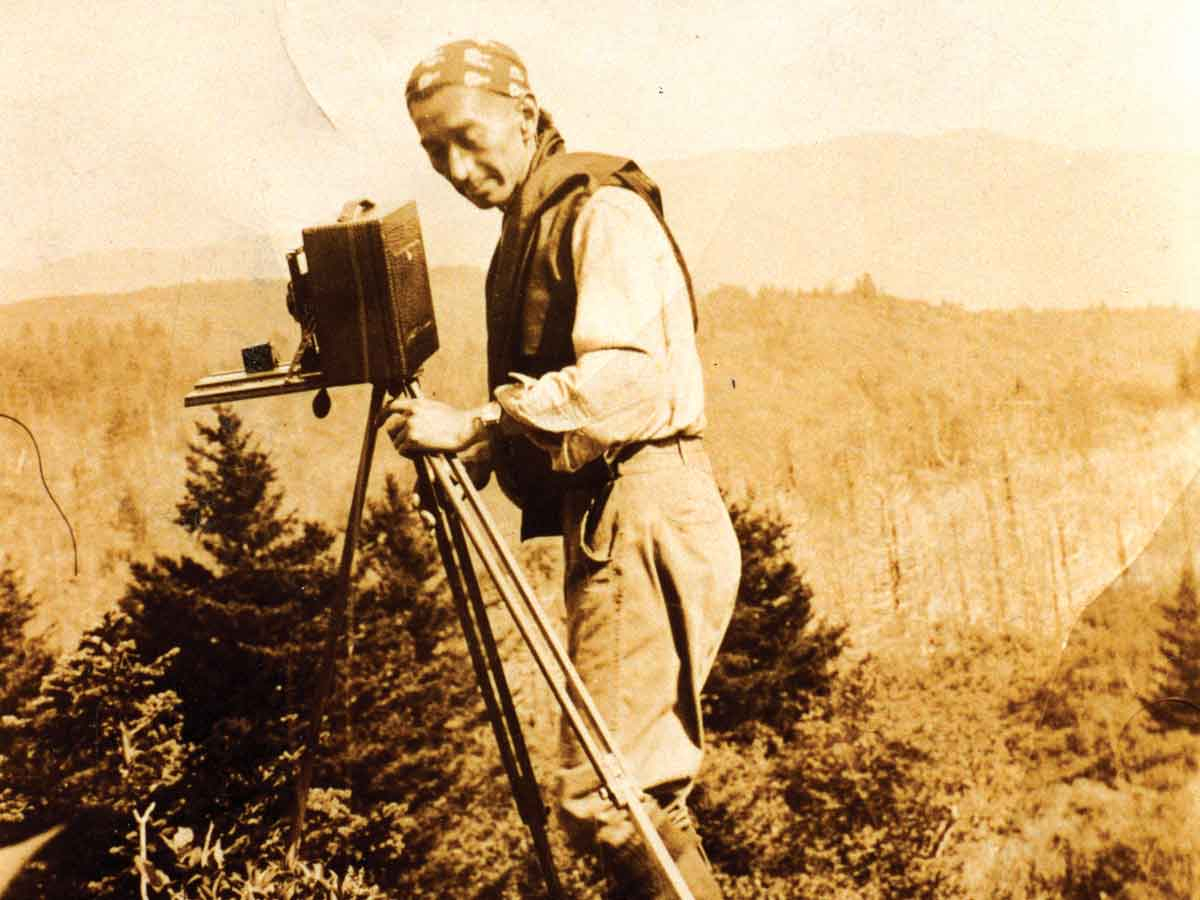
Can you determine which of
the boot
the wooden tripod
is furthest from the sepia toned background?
the boot

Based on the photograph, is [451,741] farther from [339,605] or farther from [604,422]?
[604,422]

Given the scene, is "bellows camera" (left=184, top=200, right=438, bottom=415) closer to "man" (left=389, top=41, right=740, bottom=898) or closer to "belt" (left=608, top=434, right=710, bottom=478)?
"man" (left=389, top=41, right=740, bottom=898)

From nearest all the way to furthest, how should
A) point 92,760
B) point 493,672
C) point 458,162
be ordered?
point 458,162 < point 493,672 < point 92,760

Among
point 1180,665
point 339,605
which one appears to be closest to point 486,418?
point 339,605

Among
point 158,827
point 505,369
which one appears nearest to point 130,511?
point 158,827

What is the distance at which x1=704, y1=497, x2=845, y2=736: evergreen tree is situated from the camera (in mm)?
4406

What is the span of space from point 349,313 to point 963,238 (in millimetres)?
2348

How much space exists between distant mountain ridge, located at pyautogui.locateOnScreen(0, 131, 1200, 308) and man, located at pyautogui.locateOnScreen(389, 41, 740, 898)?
141 cm

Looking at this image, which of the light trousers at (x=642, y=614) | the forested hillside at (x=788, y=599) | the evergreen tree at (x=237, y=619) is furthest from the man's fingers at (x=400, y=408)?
the evergreen tree at (x=237, y=619)

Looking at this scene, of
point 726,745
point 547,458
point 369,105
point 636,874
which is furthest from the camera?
point 726,745

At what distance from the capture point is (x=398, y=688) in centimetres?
451

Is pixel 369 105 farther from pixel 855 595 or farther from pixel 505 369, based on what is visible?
pixel 855 595

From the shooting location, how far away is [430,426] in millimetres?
2656

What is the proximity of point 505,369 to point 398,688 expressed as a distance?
2.06 m
